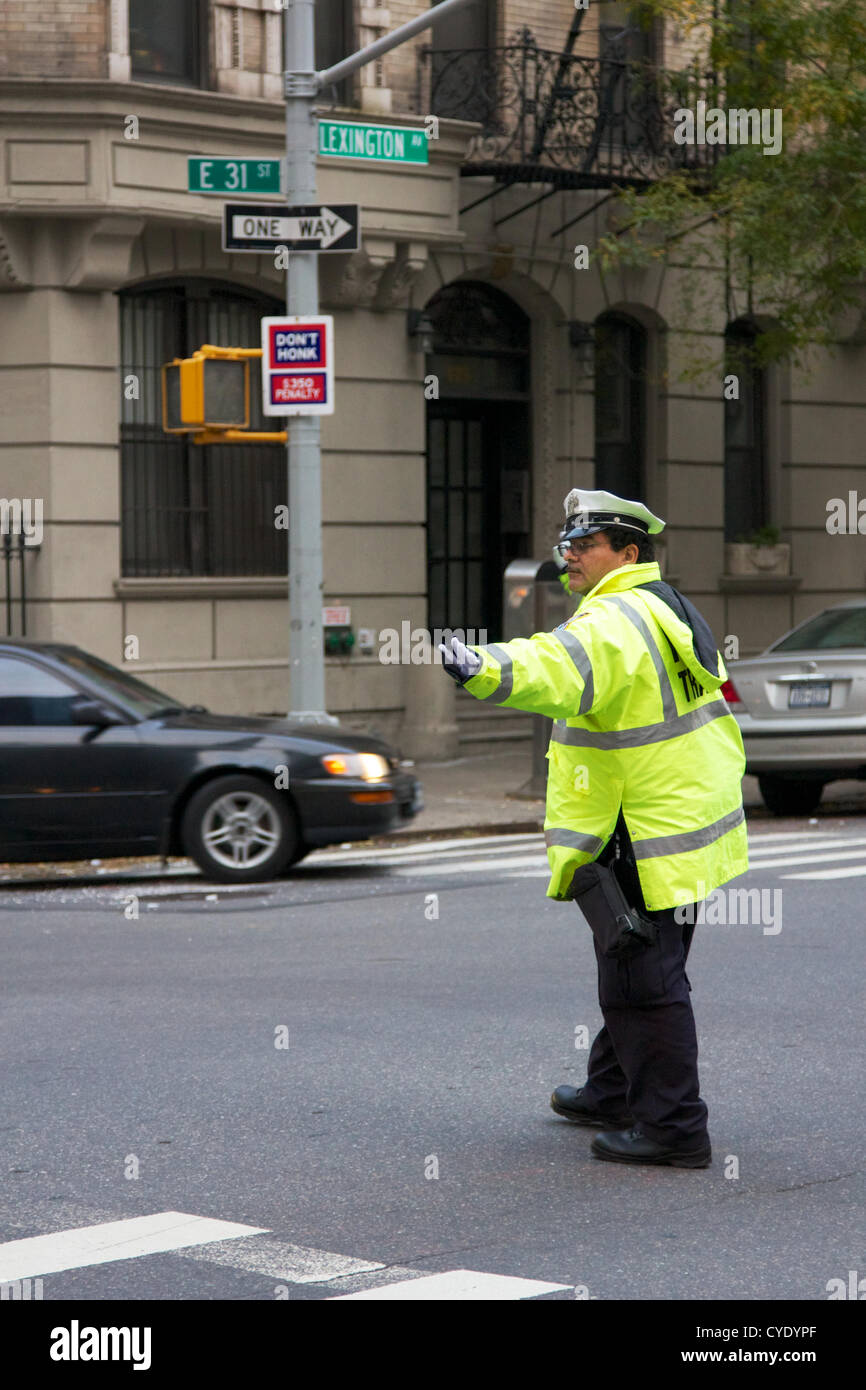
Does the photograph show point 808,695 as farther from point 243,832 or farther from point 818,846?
point 243,832

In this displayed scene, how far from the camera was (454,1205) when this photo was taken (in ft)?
17.3

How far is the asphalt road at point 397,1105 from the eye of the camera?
15.7 feet

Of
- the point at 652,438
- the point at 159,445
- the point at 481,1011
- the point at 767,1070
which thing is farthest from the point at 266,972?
the point at 652,438

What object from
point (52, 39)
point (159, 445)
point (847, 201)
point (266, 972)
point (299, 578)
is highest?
point (52, 39)

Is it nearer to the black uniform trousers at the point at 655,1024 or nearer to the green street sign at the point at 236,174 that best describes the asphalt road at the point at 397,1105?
the black uniform trousers at the point at 655,1024

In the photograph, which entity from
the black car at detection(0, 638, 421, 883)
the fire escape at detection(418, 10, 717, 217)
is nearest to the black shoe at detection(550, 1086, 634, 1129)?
the black car at detection(0, 638, 421, 883)

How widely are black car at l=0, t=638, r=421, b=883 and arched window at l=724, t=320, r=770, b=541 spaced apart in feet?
38.4

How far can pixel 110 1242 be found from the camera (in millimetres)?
4941

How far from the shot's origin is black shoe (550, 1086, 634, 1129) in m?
5.96

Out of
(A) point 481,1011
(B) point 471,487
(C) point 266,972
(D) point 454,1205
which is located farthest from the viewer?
(B) point 471,487

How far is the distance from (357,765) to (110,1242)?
23.1 ft

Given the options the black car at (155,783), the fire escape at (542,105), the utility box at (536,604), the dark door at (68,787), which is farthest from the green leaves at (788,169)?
the dark door at (68,787)

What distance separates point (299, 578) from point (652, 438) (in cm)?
803
